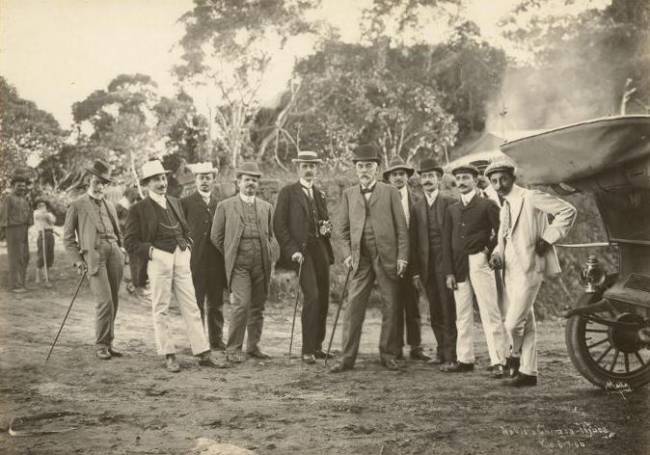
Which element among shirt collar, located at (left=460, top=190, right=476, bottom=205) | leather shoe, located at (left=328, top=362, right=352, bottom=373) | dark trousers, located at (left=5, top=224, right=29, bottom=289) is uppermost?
shirt collar, located at (left=460, top=190, right=476, bottom=205)

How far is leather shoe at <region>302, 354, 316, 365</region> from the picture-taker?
241 inches

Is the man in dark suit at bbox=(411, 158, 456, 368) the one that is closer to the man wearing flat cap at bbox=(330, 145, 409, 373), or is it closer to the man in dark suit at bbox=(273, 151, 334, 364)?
the man wearing flat cap at bbox=(330, 145, 409, 373)

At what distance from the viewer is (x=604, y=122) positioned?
412 centimetres

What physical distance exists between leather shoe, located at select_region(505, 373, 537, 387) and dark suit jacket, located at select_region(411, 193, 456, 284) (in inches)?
54.3

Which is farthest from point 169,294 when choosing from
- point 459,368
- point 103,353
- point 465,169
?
point 465,169

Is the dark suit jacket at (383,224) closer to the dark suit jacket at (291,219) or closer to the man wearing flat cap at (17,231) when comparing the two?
the dark suit jacket at (291,219)

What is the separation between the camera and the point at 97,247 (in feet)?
20.6

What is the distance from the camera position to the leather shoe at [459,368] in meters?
5.73

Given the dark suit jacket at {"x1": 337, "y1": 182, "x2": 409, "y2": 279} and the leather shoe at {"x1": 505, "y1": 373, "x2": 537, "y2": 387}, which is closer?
the leather shoe at {"x1": 505, "y1": 373, "x2": 537, "y2": 387}

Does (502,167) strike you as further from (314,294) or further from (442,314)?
(314,294)

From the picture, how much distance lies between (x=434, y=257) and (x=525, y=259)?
1.33 metres

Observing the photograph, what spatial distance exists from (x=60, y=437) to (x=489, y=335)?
3.70 metres

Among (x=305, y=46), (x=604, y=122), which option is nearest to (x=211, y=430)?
(x=604, y=122)

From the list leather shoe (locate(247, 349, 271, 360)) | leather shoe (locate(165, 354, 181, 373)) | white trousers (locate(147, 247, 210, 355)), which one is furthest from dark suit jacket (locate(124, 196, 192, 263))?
leather shoe (locate(247, 349, 271, 360))
